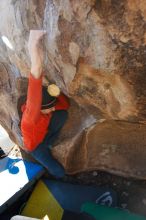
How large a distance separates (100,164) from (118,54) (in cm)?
179

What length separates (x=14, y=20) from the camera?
2771mm

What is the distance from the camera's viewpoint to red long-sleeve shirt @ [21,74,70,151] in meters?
2.55

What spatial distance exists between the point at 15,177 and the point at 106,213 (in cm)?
94

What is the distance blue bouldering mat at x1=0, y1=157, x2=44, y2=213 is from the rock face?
59 cm

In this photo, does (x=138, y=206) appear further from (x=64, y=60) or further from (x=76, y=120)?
(x=64, y=60)

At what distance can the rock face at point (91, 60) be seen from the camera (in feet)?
6.73

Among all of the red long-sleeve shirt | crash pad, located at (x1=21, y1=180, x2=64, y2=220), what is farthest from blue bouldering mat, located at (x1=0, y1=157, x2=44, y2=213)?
the red long-sleeve shirt

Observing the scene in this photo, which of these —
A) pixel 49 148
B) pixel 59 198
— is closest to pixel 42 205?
pixel 59 198

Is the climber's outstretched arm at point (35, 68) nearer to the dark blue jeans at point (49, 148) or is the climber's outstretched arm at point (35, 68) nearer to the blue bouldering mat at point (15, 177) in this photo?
the dark blue jeans at point (49, 148)

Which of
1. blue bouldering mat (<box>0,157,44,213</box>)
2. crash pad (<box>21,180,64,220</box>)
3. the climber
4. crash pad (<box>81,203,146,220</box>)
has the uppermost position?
the climber

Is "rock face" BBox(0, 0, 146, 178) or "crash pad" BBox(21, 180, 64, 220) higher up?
"rock face" BBox(0, 0, 146, 178)

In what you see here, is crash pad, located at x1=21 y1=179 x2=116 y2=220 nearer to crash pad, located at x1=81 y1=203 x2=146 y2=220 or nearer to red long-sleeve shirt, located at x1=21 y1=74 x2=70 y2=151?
crash pad, located at x1=81 y1=203 x2=146 y2=220

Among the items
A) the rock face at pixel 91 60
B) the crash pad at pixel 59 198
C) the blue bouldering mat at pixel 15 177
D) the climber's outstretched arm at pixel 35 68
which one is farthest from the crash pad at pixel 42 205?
the climber's outstretched arm at pixel 35 68

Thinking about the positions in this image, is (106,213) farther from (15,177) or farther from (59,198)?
(15,177)
